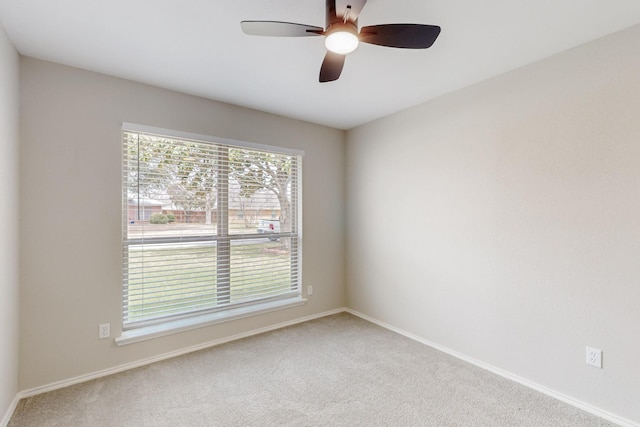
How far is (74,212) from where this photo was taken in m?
2.34

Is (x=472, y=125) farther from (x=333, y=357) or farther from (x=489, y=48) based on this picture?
(x=333, y=357)

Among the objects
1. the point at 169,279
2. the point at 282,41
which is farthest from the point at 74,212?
the point at 282,41

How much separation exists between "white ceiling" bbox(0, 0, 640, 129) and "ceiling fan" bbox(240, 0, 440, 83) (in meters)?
0.26

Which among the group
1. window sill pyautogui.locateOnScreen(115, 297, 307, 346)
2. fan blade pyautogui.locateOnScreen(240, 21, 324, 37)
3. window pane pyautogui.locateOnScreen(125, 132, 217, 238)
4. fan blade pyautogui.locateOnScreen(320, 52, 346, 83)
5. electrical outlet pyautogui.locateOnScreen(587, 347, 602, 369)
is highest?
fan blade pyautogui.locateOnScreen(240, 21, 324, 37)

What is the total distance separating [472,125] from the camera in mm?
Answer: 2678

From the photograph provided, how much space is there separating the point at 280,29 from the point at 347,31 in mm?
347

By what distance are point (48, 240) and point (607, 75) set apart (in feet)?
13.4

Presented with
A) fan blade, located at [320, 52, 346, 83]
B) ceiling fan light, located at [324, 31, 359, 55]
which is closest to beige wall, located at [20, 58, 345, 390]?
fan blade, located at [320, 52, 346, 83]

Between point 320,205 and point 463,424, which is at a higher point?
point 320,205

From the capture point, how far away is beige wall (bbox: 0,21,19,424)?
184 cm

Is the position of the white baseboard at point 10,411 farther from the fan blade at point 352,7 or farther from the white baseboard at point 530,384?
the white baseboard at point 530,384

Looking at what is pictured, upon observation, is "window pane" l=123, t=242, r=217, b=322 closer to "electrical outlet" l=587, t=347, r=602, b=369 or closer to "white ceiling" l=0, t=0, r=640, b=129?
"white ceiling" l=0, t=0, r=640, b=129

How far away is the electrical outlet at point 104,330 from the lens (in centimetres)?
244

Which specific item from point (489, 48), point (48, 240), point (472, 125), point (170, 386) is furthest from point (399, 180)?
point (48, 240)
